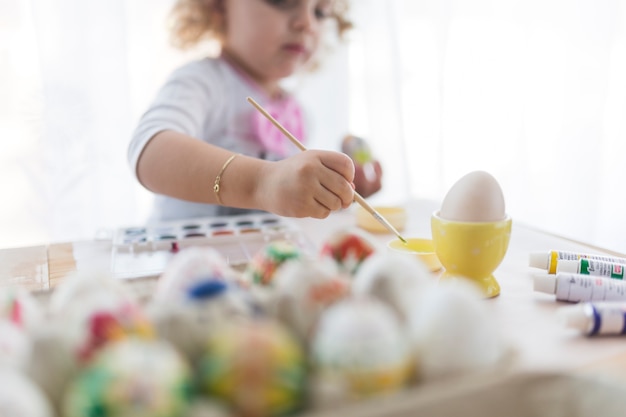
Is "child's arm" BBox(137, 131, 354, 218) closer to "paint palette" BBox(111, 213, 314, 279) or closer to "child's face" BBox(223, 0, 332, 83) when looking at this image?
"paint palette" BBox(111, 213, 314, 279)

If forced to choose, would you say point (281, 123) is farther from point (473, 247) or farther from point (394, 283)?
point (394, 283)

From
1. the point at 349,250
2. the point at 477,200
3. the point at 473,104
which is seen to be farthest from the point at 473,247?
the point at 473,104

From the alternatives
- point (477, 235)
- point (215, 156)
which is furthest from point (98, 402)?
point (215, 156)

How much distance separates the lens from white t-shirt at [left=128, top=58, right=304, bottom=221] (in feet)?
2.91

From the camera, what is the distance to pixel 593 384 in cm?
25

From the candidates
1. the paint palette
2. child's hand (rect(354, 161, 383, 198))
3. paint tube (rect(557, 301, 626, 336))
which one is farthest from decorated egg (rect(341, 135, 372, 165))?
paint tube (rect(557, 301, 626, 336))

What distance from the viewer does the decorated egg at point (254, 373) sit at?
214mm

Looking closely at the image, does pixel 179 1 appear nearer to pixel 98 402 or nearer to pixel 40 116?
pixel 40 116

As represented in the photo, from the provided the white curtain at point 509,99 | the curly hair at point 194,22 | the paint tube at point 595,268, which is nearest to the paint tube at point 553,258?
the paint tube at point 595,268

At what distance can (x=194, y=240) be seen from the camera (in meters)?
0.66

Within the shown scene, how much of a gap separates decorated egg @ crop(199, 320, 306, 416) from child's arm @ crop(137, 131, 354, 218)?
1.14 feet

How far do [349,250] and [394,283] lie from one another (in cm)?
7

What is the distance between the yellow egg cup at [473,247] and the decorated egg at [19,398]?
33cm

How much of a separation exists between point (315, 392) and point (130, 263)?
16.5 inches
